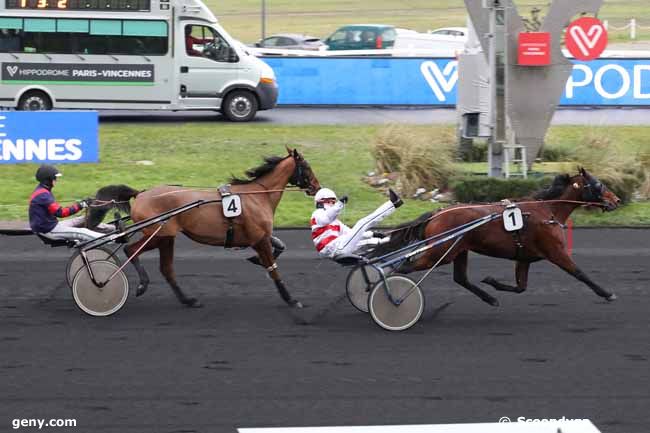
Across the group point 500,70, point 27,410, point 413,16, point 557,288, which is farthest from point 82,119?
point 413,16

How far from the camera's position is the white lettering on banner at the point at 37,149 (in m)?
17.4

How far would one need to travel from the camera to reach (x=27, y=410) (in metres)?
7.48

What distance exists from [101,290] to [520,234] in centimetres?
373

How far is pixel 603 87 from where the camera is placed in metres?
26.0

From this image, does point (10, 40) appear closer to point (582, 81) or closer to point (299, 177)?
point (582, 81)

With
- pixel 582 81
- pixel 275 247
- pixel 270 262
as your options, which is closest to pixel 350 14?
pixel 582 81

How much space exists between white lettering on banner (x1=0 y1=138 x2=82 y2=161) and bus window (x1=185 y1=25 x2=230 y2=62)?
6.41m

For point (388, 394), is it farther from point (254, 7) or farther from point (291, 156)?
point (254, 7)

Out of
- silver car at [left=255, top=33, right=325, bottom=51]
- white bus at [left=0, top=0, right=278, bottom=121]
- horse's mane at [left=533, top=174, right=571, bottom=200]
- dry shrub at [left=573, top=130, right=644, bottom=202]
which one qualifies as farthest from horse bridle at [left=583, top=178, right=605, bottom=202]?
silver car at [left=255, top=33, right=325, bottom=51]

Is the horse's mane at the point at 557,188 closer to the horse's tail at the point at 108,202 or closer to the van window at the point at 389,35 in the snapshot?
the horse's tail at the point at 108,202

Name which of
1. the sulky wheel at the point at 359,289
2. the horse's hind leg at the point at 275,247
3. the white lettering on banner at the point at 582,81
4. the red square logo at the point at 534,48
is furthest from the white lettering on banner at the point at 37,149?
the white lettering on banner at the point at 582,81

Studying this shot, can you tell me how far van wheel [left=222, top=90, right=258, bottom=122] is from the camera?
2395 centimetres

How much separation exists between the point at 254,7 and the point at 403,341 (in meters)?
44.2

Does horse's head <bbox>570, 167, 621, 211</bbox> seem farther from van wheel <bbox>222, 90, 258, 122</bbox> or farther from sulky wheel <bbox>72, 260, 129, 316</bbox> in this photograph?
van wheel <bbox>222, 90, 258, 122</bbox>
